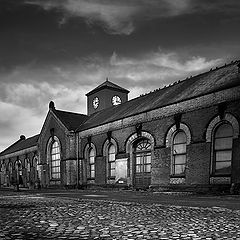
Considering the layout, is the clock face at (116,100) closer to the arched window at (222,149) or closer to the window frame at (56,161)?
the window frame at (56,161)

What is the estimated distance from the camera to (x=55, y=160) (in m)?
32.1

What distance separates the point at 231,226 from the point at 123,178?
A: 18.2 meters

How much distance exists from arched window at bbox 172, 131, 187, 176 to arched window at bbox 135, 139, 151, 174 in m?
2.60

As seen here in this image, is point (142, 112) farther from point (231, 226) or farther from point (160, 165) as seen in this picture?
point (231, 226)

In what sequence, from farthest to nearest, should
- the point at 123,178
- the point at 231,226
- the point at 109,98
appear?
1. the point at 109,98
2. the point at 123,178
3. the point at 231,226

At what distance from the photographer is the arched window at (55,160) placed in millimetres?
31422

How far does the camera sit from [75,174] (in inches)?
1128

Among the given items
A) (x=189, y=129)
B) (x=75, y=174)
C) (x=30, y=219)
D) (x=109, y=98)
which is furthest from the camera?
(x=109, y=98)

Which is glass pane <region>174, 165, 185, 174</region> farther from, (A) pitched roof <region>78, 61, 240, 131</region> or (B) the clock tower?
(B) the clock tower

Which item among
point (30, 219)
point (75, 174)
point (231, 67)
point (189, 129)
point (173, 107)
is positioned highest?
point (231, 67)

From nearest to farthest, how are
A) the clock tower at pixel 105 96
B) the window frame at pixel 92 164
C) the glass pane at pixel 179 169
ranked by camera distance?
the glass pane at pixel 179 169 < the window frame at pixel 92 164 < the clock tower at pixel 105 96

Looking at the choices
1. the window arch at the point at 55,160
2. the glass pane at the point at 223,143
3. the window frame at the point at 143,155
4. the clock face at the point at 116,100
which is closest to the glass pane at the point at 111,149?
the window frame at the point at 143,155

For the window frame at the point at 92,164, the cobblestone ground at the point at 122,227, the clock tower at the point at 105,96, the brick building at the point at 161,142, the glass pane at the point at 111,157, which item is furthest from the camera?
the clock tower at the point at 105,96

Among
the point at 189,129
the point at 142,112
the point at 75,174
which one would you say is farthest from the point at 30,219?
the point at 75,174
